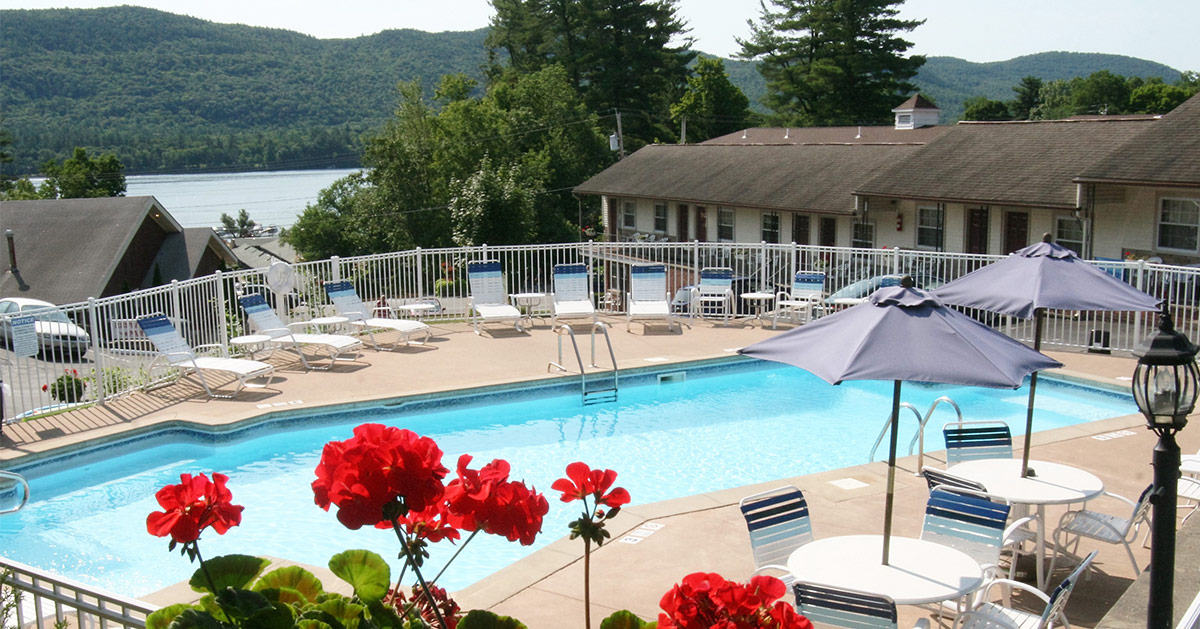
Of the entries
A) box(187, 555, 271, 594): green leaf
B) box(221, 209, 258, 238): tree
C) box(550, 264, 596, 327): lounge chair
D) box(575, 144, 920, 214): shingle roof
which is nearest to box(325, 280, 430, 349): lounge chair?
box(550, 264, 596, 327): lounge chair

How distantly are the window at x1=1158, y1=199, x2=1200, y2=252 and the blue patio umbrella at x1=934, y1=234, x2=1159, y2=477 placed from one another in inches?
614

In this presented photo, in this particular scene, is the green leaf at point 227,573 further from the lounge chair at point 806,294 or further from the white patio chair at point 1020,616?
the lounge chair at point 806,294

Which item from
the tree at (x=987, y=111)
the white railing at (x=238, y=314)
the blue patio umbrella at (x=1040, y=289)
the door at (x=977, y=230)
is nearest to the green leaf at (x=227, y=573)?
the blue patio umbrella at (x=1040, y=289)

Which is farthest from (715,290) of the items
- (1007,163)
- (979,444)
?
(1007,163)

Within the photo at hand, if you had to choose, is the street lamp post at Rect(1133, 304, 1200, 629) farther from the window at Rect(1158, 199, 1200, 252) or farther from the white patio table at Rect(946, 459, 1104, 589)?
the window at Rect(1158, 199, 1200, 252)

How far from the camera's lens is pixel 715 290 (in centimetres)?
1600

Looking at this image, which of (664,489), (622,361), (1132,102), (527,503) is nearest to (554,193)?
(622,361)

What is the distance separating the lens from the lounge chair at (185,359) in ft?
37.8

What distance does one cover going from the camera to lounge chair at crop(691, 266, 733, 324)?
15.9 metres

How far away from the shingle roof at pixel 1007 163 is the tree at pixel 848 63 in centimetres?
2934

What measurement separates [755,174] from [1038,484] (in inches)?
1045

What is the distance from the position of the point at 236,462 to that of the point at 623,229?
29.2m

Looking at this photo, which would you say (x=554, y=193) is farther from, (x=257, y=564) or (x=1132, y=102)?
(x=1132, y=102)

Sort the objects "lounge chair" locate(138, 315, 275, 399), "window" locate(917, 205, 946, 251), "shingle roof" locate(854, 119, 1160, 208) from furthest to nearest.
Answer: "window" locate(917, 205, 946, 251), "shingle roof" locate(854, 119, 1160, 208), "lounge chair" locate(138, 315, 275, 399)
